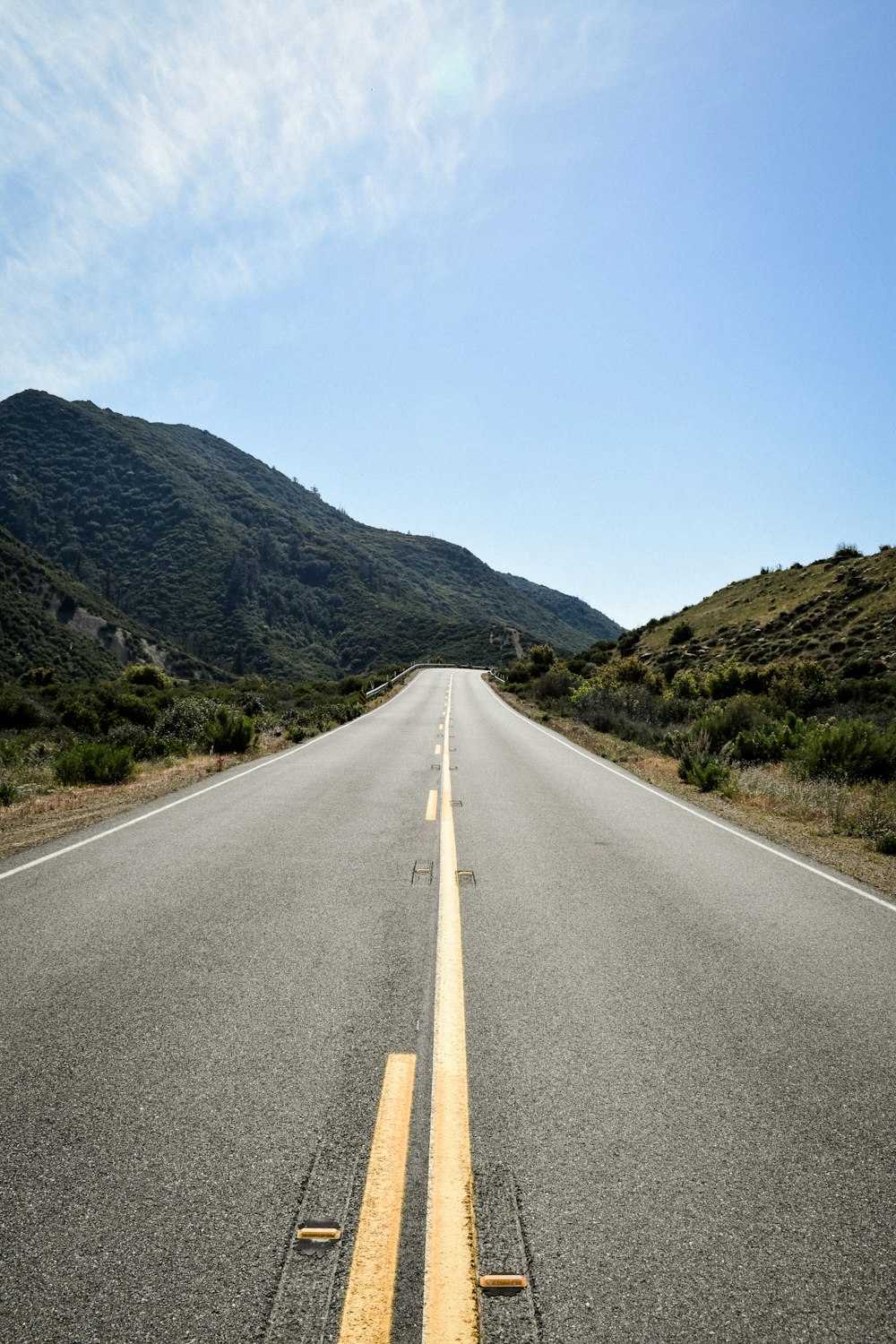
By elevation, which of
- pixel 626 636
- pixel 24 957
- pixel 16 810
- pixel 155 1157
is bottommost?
pixel 16 810

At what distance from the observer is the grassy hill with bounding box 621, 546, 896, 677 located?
99.3 feet

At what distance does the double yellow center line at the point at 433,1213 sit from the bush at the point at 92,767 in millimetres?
10559

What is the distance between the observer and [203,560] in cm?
12081

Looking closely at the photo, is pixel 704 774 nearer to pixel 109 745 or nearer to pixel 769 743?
pixel 769 743

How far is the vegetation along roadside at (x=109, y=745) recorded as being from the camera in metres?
9.88

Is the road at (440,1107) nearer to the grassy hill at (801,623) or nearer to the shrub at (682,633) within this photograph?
the grassy hill at (801,623)

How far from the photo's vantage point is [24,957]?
169 inches

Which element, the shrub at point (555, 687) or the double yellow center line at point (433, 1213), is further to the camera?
the shrub at point (555, 687)

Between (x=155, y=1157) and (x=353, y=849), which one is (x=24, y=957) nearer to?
(x=155, y=1157)

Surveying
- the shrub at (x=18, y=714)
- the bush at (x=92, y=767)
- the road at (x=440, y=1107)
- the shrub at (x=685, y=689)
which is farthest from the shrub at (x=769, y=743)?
the shrub at (x=18, y=714)

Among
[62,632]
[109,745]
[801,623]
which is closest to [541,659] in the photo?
[801,623]

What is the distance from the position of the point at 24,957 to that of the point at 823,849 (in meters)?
8.57

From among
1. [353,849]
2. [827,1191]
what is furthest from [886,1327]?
[353,849]

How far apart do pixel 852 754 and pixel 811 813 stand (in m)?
2.83
